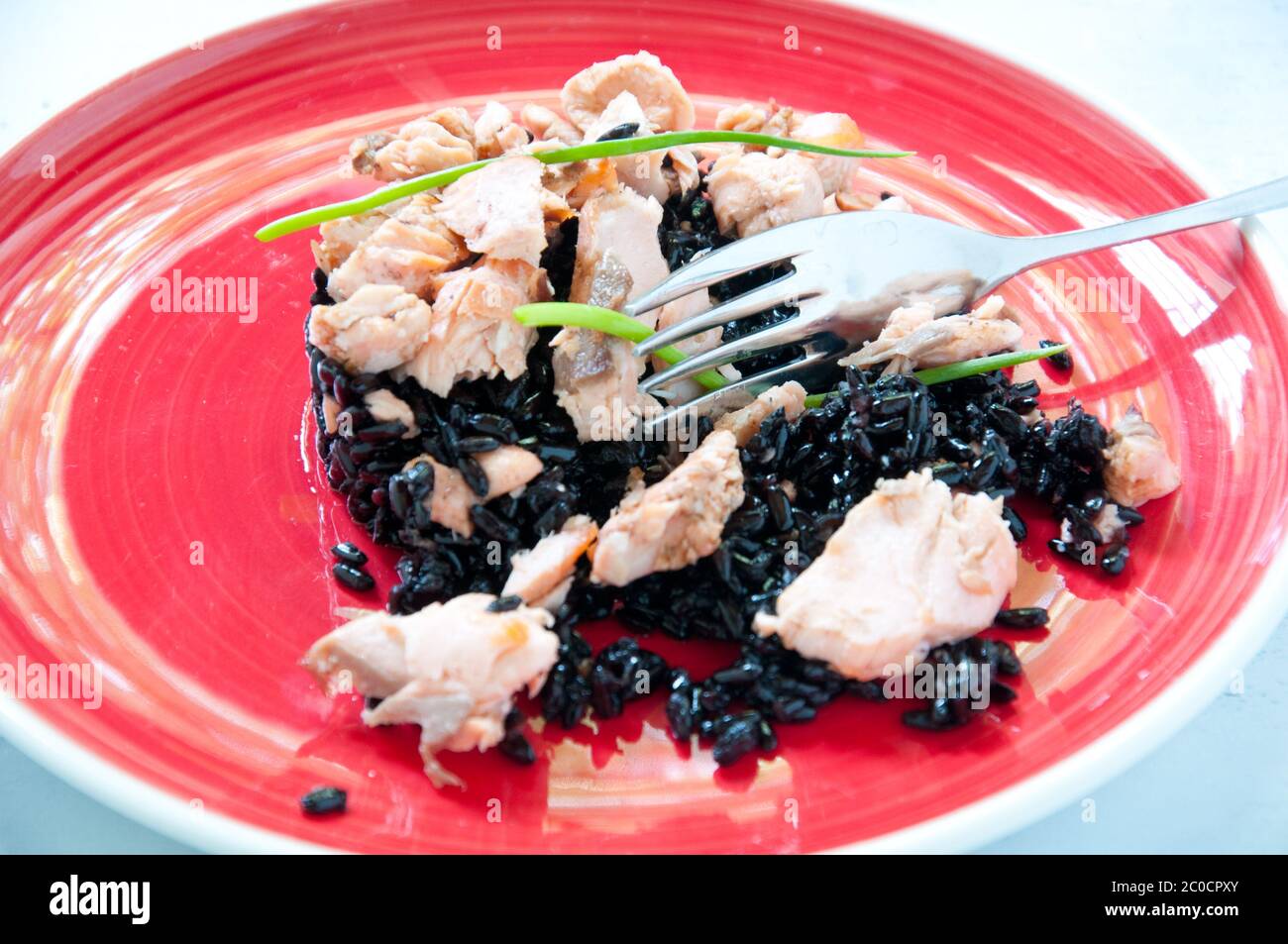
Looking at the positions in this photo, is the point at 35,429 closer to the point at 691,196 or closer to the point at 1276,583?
the point at 691,196

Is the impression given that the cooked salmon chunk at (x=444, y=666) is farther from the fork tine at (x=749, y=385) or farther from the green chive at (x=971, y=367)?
the green chive at (x=971, y=367)

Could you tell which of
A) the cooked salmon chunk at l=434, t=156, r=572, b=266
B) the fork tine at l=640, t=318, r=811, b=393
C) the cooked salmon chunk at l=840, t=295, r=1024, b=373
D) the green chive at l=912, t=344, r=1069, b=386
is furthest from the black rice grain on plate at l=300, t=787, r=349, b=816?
the green chive at l=912, t=344, r=1069, b=386

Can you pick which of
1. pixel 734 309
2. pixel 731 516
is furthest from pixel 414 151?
pixel 731 516

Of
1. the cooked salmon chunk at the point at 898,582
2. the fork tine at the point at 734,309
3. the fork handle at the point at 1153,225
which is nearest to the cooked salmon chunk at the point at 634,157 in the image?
the fork tine at the point at 734,309

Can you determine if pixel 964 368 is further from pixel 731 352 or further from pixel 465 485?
pixel 465 485

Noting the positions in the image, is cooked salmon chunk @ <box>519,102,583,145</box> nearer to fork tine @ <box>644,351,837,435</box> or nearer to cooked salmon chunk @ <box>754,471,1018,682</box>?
fork tine @ <box>644,351,837,435</box>
